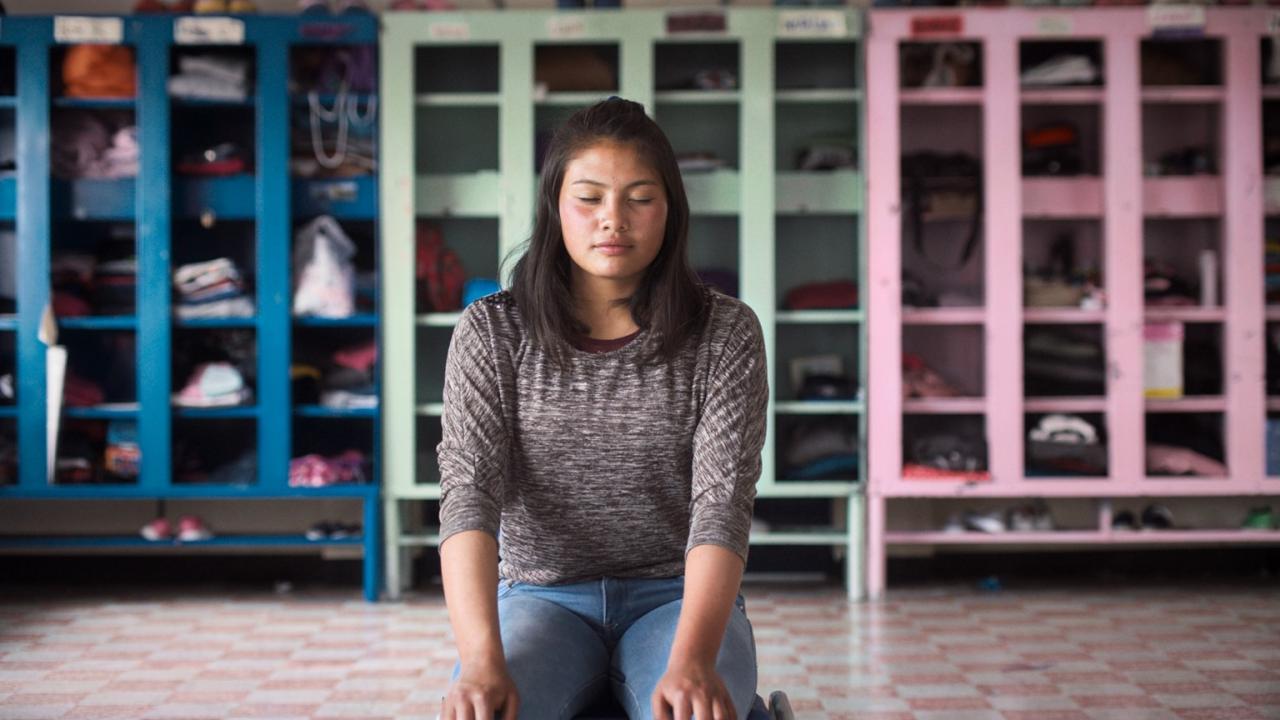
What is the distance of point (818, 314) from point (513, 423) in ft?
10.1

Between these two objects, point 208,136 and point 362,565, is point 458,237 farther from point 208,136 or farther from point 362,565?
point 362,565

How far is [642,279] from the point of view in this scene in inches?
67.0

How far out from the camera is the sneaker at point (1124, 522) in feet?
15.0

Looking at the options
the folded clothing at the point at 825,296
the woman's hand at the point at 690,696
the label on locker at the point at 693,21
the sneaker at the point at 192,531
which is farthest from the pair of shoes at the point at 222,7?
the woman's hand at the point at 690,696

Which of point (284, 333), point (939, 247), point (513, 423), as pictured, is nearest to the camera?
point (513, 423)

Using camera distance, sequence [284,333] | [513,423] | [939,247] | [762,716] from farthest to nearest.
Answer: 1. [939,247]
2. [284,333]
3. [513,423]
4. [762,716]

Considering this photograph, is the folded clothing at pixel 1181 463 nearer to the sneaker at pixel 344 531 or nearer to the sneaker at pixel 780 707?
the sneaker at pixel 344 531

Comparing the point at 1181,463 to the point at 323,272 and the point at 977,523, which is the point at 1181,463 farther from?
the point at 323,272

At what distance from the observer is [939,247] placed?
5004 millimetres

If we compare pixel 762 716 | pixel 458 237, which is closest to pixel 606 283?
pixel 762 716

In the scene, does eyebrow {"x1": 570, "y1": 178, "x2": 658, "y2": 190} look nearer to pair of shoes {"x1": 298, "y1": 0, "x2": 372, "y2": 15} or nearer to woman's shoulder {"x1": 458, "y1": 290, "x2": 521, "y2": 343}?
woman's shoulder {"x1": 458, "y1": 290, "x2": 521, "y2": 343}

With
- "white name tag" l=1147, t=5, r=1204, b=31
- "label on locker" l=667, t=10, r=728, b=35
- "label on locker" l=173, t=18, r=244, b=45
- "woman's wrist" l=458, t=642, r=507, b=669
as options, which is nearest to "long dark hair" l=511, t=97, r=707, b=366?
"woman's wrist" l=458, t=642, r=507, b=669

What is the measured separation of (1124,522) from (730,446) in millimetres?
3596

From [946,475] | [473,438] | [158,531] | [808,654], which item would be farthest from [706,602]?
[158,531]
